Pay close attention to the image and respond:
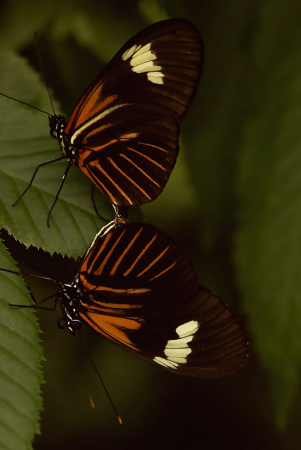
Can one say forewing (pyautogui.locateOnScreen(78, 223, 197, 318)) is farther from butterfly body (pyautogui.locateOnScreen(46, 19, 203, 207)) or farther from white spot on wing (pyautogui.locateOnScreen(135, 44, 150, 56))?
white spot on wing (pyautogui.locateOnScreen(135, 44, 150, 56))

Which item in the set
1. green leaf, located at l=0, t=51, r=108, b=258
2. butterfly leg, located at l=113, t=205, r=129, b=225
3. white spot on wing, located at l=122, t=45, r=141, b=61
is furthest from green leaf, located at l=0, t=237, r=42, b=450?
white spot on wing, located at l=122, t=45, r=141, b=61

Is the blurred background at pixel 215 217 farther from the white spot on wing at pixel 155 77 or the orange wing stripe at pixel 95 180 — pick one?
the white spot on wing at pixel 155 77

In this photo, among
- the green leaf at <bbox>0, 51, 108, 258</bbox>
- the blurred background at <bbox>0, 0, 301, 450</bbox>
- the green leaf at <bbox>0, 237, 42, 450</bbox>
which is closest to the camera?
the green leaf at <bbox>0, 237, 42, 450</bbox>

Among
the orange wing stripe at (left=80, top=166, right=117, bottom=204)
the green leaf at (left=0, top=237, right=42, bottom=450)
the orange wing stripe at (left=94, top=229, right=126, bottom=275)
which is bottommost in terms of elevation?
the green leaf at (left=0, top=237, right=42, bottom=450)

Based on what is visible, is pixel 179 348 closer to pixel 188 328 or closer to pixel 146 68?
pixel 188 328

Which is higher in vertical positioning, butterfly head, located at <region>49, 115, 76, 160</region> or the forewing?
butterfly head, located at <region>49, 115, 76, 160</region>

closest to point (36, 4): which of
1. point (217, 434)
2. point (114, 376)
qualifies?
point (114, 376)

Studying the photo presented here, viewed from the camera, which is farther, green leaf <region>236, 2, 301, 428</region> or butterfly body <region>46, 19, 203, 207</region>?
green leaf <region>236, 2, 301, 428</region>

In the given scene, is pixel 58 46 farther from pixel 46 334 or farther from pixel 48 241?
pixel 46 334
